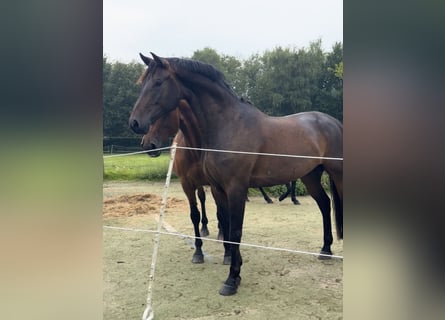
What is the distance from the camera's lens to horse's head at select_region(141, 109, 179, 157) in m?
3.22

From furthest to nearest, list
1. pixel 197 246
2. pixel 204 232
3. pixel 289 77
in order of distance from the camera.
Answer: pixel 289 77, pixel 204 232, pixel 197 246

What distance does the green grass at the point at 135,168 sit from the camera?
5.18 m

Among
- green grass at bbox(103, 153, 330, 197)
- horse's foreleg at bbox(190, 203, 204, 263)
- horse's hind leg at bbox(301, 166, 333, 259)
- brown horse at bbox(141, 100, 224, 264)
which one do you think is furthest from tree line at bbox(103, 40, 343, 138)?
horse's foreleg at bbox(190, 203, 204, 263)

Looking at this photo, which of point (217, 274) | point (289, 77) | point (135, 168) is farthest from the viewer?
point (289, 77)

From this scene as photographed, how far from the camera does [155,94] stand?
2.68 metres

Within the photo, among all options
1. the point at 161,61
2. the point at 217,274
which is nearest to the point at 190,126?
the point at 161,61

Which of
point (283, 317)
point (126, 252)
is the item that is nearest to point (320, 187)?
point (283, 317)

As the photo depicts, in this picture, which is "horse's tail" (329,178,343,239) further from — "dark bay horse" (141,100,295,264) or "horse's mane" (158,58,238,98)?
"horse's mane" (158,58,238,98)

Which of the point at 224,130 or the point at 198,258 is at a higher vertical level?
the point at 224,130

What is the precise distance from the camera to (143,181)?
553 cm

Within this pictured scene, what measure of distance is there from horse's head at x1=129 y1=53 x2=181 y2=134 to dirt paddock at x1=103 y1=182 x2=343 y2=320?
130 cm

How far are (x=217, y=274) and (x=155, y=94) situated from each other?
163 cm

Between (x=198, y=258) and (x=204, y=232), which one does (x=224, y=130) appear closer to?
(x=198, y=258)
